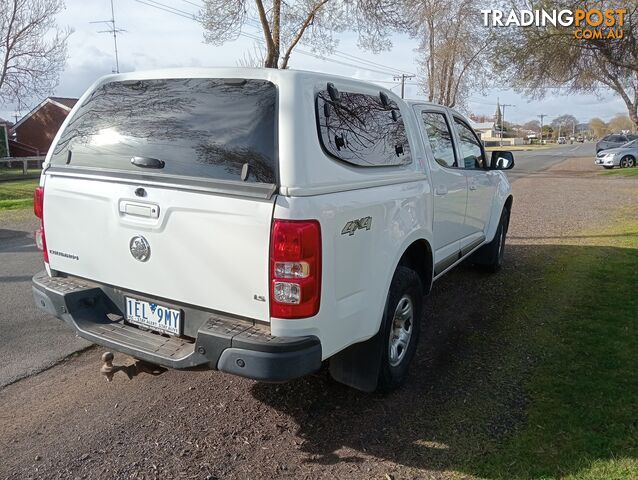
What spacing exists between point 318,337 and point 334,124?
1.22 metres

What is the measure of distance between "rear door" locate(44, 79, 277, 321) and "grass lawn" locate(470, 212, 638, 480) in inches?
69.2

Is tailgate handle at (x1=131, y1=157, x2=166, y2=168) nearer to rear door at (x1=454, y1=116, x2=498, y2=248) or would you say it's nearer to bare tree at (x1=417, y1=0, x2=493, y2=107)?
rear door at (x1=454, y1=116, x2=498, y2=248)

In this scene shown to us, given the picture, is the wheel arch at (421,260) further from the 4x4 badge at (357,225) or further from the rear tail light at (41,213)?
the rear tail light at (41,213)

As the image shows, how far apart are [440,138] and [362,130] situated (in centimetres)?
171

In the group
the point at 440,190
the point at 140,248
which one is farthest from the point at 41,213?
the point at 440,190

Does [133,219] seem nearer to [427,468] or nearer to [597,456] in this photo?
[427,468]

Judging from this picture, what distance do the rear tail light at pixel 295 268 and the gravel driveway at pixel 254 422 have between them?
94 centimetres

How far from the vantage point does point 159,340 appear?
10.1 ft

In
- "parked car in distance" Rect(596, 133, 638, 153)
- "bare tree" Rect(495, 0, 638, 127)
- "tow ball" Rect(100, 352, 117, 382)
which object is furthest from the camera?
"parked car in distance" Rect(596, 133, 638, 153)

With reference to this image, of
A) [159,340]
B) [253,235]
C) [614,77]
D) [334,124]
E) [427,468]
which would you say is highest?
[614,77]

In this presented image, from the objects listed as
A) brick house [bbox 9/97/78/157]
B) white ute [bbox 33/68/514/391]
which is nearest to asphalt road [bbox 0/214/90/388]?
white ute [bbox 33/68/514/391]

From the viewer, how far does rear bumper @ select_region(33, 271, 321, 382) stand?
8.73ft

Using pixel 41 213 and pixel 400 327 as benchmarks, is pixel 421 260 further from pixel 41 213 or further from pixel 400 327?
pixel 41 213

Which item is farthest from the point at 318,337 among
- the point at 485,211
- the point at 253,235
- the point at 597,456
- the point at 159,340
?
the point at 485,211
